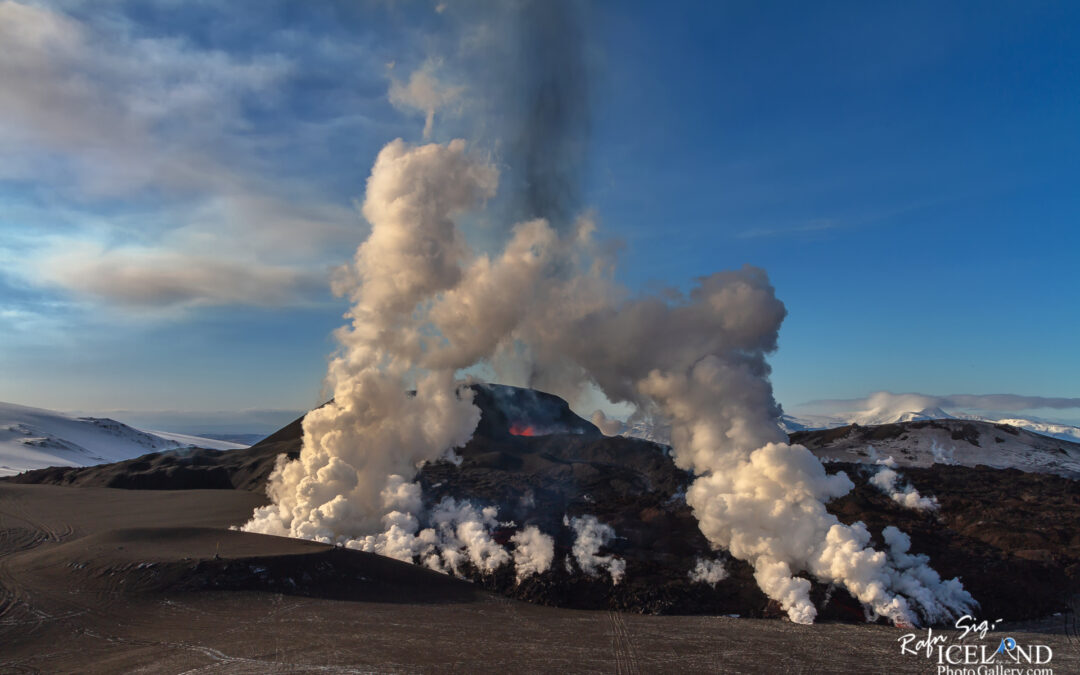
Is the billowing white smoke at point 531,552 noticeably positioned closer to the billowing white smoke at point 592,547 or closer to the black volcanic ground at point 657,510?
the black volcanic ground at point 657,510

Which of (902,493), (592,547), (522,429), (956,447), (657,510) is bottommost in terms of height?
(592,547)

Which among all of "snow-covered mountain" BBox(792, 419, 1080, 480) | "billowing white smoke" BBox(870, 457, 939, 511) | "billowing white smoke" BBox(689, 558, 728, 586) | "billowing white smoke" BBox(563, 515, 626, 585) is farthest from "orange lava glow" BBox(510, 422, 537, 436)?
"billowing white smoke" BBox(689, 558, 728, 586)

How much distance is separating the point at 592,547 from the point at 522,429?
3007 inches

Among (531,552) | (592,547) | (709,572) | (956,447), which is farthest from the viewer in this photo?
(956,447)

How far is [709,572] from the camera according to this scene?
4800 cm

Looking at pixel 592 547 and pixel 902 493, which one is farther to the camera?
pixel 902 493

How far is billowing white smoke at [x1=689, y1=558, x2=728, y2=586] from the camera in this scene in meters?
47.1

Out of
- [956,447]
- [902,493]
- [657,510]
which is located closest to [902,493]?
[902,493]

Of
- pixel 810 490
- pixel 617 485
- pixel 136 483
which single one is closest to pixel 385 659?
pixel 810 490

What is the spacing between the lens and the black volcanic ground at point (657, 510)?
45.9 metres

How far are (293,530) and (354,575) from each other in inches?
605

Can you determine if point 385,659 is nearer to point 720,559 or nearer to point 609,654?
point 609,654

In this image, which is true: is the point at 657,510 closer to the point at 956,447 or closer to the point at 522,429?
the point at 522,429

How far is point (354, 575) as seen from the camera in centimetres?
4784
